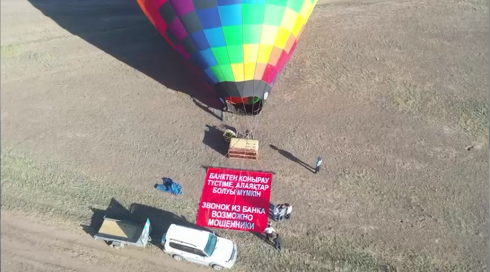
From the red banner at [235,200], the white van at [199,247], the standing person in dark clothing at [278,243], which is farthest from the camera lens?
the red banner at [235,200]

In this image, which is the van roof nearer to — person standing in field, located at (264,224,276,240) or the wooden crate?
person standing in field, located at (264,224,276,240)

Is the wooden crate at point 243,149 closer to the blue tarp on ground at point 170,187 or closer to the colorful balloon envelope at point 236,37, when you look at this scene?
the colorful balloon envelope at point 236,37

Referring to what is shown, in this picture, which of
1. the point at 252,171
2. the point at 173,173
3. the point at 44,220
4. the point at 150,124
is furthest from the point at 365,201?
the point at 44,220

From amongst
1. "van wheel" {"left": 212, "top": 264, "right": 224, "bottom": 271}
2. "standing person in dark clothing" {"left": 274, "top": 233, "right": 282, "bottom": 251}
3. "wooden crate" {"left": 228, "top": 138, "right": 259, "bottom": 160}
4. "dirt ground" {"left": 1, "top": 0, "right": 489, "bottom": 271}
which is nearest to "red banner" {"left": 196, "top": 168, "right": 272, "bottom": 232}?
"dirt ground" {"left": 1, "top": 0, "right": 489, "bottom": 271}

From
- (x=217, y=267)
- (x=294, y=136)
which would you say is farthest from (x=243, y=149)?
(x=217, y=267)

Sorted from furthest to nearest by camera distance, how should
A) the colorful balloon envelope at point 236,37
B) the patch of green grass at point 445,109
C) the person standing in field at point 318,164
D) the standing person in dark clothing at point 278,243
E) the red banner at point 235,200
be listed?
the patch of green grass at point 445,109 < the person standing in field at point 318,164 < the colorful balloon envelope at point 236,37 < the red banner at point 235,200 < the standing person in dark clothing at point 278,243

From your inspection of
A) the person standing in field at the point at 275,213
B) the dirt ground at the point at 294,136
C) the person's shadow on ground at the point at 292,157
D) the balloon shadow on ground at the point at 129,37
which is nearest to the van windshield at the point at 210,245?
the dirt ground at the point at 294,136

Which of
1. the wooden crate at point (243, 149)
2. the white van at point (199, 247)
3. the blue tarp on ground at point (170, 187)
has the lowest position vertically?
the white van at point (199, 247)

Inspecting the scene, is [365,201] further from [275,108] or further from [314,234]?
[275,108]

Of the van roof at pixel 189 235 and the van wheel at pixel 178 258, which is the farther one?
the van wheel at pixel 178 258
